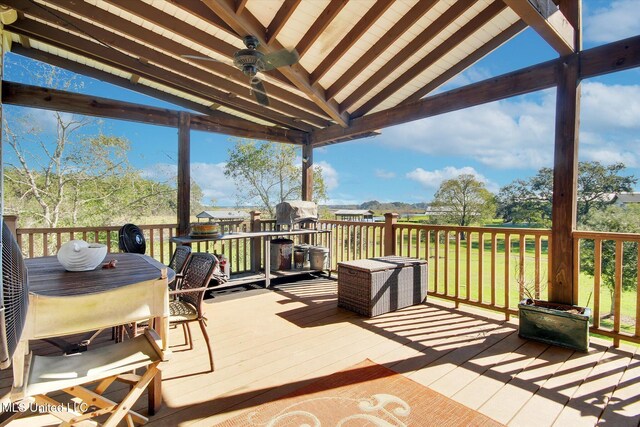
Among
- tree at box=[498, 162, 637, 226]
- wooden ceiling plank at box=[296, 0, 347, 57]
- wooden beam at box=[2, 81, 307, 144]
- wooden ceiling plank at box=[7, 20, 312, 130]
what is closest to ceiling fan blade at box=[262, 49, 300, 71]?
wooden ceiling plank at box=[296, 0, 347, 57]

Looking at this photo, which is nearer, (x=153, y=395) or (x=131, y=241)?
(x=153, y=395)

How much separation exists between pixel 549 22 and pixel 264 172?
37.1 feet

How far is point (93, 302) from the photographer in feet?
4.95

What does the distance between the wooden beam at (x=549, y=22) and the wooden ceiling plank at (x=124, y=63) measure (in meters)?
4.11

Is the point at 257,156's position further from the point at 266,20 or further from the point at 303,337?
the point at 303,337

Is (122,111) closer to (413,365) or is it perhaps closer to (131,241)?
(131,241)

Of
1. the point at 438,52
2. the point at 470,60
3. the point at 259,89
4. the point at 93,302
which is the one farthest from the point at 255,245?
the point at 470,60

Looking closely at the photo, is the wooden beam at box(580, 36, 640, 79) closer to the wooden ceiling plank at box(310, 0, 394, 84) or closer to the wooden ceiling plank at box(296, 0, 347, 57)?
the wooden ceiling plank at box(310, 0, 394, 84)

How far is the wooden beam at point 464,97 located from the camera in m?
3.37

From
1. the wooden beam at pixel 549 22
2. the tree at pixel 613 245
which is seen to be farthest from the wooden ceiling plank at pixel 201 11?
the tree at pixel 613 245

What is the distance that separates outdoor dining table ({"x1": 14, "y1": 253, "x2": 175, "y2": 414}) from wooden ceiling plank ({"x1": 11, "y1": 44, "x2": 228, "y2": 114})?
363 centimetres

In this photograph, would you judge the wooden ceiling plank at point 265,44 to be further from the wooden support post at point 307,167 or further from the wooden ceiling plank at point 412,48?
the wooden support post at point 307,167

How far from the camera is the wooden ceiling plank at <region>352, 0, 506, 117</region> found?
3318 millimetres

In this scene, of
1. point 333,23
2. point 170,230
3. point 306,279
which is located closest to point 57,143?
point 170,230
